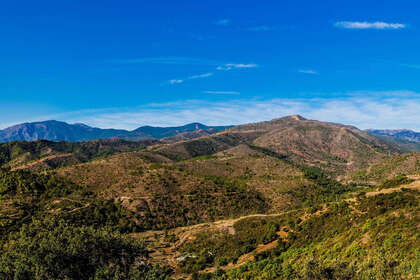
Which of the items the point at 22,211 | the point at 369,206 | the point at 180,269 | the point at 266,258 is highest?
the point at 369,206

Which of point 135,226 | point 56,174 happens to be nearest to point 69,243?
point 135,226

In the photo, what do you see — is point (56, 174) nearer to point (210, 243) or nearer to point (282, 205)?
point (210, 243)

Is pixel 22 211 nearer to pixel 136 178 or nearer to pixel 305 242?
pixel 136 178

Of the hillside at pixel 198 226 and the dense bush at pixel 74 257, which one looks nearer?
the dense bush at pixel 74 257

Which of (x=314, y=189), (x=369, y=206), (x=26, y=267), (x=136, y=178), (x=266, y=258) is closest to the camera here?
(x=26, y=267)

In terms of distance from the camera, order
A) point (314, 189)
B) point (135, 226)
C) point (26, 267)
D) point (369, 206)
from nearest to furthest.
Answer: point (26, 267) → point (369, 206) → point (135, 226) → point (314, 189)

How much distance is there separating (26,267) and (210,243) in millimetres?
49862

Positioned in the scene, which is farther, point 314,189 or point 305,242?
point 314,189

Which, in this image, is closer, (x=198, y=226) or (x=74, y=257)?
(x=74, y=257)

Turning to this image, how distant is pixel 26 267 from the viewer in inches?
986

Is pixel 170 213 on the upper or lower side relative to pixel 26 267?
lower

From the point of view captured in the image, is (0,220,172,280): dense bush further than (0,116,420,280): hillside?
No

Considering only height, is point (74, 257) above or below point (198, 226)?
above

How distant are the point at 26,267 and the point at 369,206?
63622 mm
